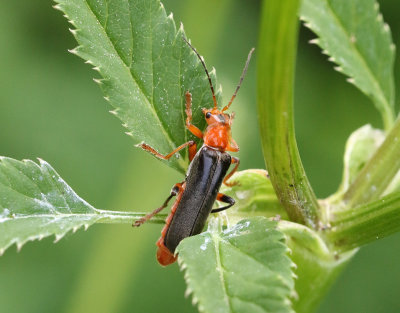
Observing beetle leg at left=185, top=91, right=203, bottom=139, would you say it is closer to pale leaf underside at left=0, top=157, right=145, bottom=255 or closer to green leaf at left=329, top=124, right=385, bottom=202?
pale leaf underside at left=0, top=157, right=145, bottom=255

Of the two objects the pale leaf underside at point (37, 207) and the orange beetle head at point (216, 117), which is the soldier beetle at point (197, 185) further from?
the pale leaf underside at point (37, 207)

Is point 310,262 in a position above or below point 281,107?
below

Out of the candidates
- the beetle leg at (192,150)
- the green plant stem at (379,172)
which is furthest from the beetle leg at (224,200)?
the green plant stem at (379,172)

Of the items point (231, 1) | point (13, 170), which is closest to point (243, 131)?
point (231, 1)

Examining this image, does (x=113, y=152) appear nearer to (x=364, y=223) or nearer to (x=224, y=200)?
(x=224, y=200)

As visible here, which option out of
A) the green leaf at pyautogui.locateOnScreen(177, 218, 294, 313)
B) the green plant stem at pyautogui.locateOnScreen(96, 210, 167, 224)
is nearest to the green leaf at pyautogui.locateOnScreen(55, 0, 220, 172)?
the green plant stem at pyautogui.locateOnScreen(96, 210, 167, 224)

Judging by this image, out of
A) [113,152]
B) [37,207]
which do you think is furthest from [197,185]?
[113,152]

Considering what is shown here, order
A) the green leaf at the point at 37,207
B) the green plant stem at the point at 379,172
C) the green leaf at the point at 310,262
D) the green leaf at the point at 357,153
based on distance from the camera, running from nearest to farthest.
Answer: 1. the green leaf at the point at 37,207
2. the green leaf at the point at 310,262
3. the green plant stem at the point at 379,172
4. the green leaf at the point at 357,153
